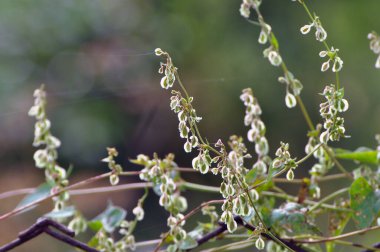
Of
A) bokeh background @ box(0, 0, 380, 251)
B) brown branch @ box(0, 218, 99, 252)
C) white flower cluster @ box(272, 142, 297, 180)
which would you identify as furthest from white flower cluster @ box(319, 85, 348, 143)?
bokeh background @ box(0, 0, 380, 251)

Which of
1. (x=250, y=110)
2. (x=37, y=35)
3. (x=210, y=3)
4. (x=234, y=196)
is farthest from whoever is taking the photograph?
(x=210, y=3)

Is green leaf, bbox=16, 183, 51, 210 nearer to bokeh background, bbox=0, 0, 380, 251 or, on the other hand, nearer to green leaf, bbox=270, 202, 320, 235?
green leaf, bbox=270, 202, 320, 235

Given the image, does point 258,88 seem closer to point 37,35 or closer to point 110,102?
point 110,102

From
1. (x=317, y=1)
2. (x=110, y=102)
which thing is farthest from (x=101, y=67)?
(x=317, y=1)

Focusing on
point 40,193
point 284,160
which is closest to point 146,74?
point 40,193

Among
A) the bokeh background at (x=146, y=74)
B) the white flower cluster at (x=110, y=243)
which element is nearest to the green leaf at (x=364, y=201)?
the white flower cluster at (x=110, y=243)

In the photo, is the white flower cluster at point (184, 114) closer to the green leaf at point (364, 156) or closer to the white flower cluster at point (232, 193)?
the white flower cluster at point (232, 193)
